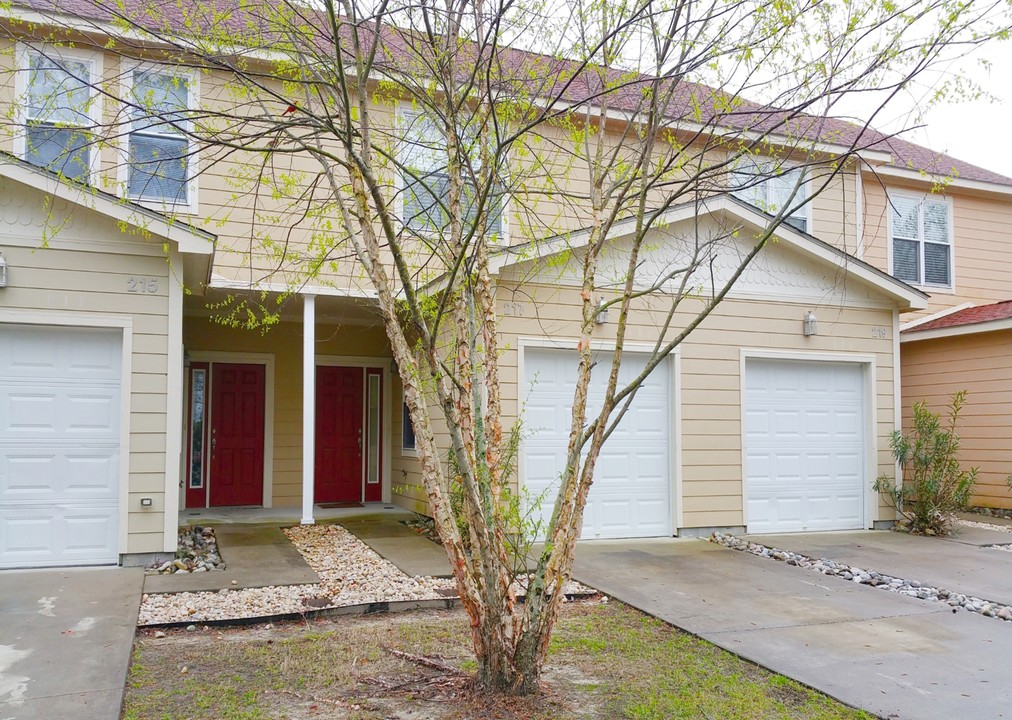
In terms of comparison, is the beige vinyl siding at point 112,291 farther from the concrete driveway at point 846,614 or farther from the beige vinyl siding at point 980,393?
the beige vinyl siding at point 980,393

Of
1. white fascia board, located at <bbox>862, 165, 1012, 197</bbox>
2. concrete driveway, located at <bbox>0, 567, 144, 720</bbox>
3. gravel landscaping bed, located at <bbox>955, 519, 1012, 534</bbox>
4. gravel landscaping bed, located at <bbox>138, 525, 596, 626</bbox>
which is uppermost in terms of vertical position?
white fascia board, located at <bbox>862, 165, 1012, 197</bbox>

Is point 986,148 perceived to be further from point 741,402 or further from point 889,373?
point 889,373

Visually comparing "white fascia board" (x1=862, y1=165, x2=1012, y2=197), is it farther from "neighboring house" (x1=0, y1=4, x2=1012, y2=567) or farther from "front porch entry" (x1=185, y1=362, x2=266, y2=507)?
"front porch entry" (x1=185, y1=362, x2=266, y2=507)

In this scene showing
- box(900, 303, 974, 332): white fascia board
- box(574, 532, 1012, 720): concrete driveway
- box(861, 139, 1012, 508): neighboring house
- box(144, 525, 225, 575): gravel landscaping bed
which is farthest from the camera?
box(900, 303, 974, 332): white fascia board

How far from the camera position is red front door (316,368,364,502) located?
1147cm

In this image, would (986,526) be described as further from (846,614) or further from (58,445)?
(58,445)

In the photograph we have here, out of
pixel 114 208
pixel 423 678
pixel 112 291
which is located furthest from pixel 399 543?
pixel 114 208

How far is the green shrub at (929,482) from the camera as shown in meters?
9.04

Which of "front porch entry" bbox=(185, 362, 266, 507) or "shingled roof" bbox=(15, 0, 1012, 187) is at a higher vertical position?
"shingled roof" bbox=(15, 0, 1012, 187)

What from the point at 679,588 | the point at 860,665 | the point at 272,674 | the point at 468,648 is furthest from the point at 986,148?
the point at 272,674

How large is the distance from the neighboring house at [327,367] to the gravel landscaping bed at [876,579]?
26.9 inches

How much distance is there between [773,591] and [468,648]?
2.80 m

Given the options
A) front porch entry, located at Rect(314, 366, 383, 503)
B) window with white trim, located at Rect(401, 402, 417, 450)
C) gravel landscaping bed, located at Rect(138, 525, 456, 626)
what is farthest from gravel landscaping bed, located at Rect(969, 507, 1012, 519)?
front porch entry, located at Rect(314, 366, 383, 503)

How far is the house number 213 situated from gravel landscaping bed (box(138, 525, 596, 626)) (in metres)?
2.66
